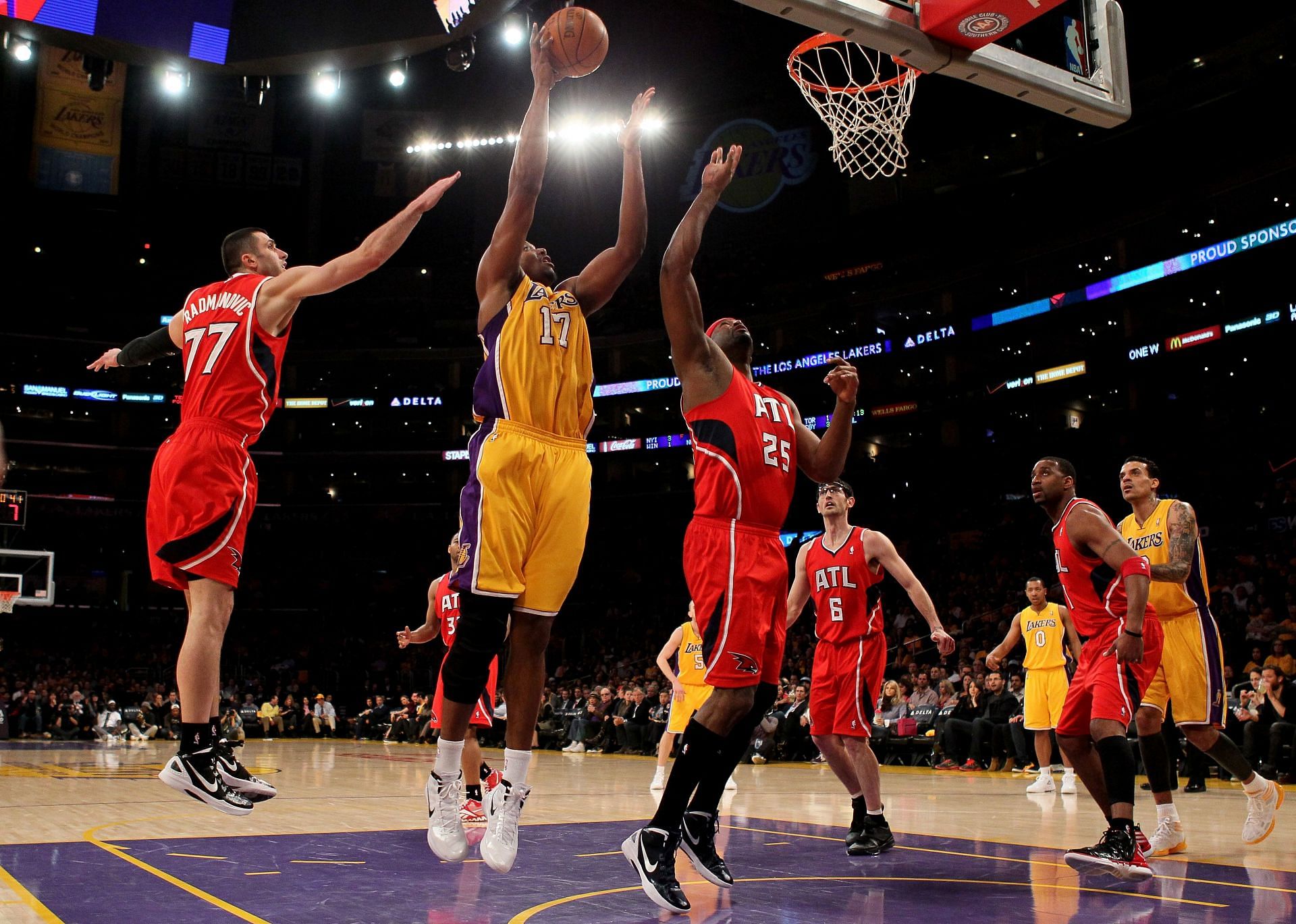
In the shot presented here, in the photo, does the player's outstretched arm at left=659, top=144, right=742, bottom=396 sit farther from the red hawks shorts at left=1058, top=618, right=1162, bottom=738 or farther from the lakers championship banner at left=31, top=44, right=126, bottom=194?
the lakers championship banner at left=31, top=44, right=126, bottom=194

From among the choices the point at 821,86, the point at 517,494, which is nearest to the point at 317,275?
the point at 517,494

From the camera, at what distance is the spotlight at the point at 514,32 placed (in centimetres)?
2328

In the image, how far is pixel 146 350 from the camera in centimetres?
520

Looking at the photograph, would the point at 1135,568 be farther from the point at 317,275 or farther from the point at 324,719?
the point at 324,719

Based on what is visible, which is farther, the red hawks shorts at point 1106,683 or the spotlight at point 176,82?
the spotlight at point 176,82

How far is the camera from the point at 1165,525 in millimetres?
7109

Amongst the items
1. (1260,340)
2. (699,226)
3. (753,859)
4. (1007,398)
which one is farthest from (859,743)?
(1007,398)

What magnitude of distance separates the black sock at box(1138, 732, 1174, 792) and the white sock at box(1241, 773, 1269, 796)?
59 cm

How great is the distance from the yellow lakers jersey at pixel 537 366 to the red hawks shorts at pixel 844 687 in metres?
3.24

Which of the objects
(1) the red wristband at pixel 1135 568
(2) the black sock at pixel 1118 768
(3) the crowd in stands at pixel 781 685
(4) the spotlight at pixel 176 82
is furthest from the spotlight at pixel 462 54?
(2) the black sock at pixel 1118 768

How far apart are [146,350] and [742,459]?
9.54 ft

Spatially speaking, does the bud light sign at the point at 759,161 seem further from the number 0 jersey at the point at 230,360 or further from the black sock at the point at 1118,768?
the number 0 jersey at the point at 230,360

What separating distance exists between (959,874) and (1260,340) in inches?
889

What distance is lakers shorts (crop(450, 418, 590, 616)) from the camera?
13.5 feet
